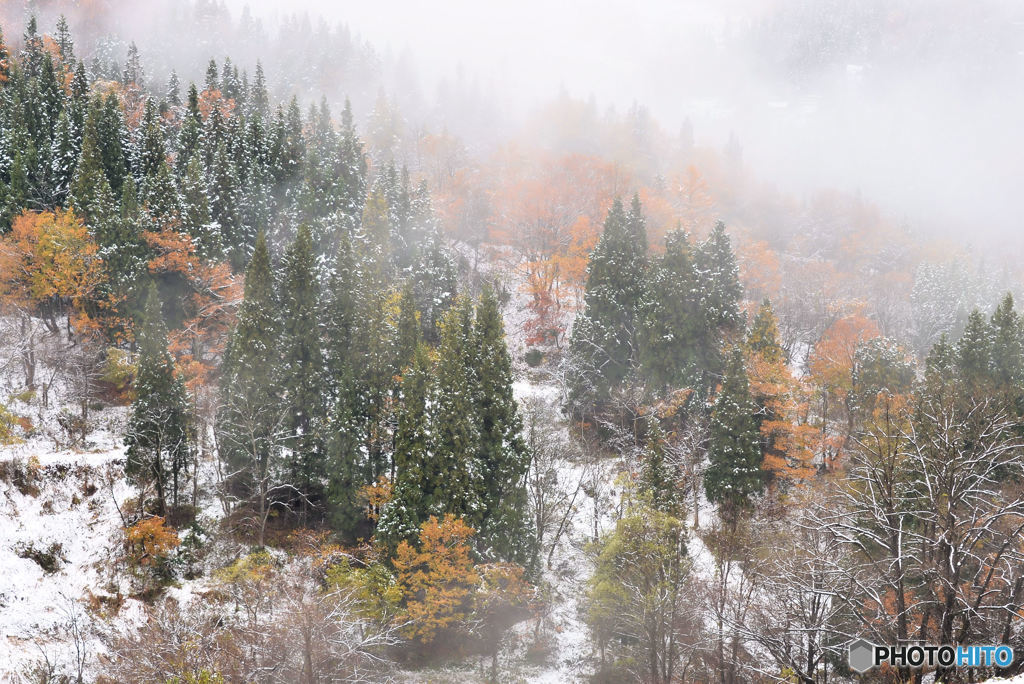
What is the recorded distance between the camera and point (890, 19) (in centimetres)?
19675

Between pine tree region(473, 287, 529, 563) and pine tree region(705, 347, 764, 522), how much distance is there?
11.6 metres

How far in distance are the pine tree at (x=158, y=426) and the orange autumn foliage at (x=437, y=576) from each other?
12616 mm

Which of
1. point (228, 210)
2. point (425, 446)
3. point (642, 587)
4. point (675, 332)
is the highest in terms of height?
point (228, 210)

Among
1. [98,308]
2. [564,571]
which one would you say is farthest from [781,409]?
[98,308]

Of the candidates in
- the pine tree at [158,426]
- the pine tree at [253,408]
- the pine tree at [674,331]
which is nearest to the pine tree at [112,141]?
the pine tree at [253,408]

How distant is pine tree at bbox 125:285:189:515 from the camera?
31.3 meters

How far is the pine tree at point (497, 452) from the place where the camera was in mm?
30422

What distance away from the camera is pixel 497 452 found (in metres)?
31.5

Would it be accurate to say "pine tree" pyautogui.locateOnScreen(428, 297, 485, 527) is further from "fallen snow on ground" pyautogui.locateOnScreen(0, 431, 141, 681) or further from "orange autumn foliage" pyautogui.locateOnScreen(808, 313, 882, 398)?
"orange autumn foliage" pyautogui.locateOnScreen(808, 313, 882, 398)

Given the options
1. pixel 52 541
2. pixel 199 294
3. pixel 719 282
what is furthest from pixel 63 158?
pixel 719 282

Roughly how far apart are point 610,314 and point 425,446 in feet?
64.8

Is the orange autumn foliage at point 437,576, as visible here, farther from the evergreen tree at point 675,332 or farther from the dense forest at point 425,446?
the evergreen tree at point 675,332

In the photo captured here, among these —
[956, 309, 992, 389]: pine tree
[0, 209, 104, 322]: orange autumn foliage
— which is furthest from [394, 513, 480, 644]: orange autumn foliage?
[956, 309, 992, 389]: pine tree

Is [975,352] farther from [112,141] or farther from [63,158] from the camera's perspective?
[63,158]
